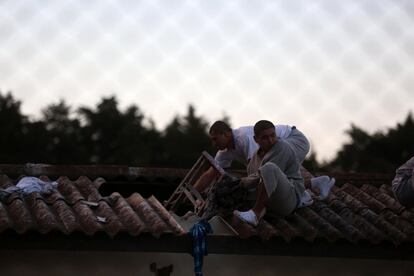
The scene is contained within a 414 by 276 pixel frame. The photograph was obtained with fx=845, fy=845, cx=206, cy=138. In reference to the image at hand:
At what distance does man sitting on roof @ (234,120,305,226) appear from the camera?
7.78 metres

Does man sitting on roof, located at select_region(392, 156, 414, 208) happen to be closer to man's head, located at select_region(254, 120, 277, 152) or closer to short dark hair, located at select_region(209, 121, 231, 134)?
man's head, located at select_region(254, 120, 277, 152)

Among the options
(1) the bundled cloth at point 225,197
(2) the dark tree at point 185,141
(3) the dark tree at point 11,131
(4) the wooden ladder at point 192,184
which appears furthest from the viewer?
(2) the dark tree at point 185,141

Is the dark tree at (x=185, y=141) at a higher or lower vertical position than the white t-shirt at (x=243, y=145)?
higher

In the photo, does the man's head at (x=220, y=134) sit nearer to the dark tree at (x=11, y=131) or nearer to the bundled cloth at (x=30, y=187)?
the bundled cloth at (x=30, y=187)

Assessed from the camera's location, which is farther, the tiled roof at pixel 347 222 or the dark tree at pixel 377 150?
the dark tree at pixel 377 150

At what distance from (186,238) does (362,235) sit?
1704 millimetres

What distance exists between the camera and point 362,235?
795 centimetres

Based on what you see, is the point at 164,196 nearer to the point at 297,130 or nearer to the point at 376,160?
the point at 297,130

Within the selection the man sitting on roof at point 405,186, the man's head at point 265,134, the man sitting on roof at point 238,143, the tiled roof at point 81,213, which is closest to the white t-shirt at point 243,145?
the man sitting on roof at point 238,143

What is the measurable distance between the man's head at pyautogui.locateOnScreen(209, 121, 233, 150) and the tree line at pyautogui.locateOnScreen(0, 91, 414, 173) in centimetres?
2539

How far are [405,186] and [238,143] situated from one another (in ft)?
5.88

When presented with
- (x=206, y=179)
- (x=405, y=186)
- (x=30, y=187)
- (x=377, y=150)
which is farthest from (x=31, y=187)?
(x=377, y=150)

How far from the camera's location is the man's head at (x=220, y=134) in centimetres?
878

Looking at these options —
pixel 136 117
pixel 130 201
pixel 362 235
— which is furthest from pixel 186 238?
pixel 136 117
